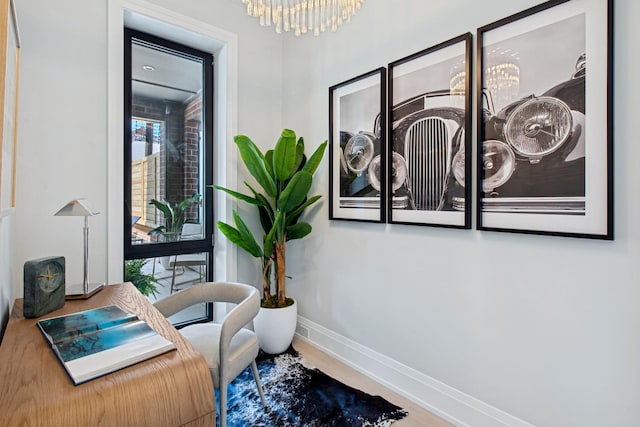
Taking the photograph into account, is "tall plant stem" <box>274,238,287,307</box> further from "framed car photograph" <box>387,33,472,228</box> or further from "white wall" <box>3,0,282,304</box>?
"white wall" <box>3,0,282,304</box>

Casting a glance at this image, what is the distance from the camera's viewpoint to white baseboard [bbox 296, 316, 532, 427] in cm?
164

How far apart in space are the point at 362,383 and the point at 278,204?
137 centimetres

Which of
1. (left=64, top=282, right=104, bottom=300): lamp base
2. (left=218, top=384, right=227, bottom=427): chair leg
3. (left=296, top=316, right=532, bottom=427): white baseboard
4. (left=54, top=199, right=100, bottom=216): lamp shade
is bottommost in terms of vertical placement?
(left=296, top=316, right=532, bottom=427): white baseboard

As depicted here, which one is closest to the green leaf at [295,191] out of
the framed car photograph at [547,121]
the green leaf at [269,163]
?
the green leaf at [269,163]

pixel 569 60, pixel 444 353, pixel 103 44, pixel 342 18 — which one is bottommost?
pixel 444 353

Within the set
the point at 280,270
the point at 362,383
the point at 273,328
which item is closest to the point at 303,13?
the point at 280,270

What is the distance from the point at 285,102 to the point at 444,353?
2.41 m

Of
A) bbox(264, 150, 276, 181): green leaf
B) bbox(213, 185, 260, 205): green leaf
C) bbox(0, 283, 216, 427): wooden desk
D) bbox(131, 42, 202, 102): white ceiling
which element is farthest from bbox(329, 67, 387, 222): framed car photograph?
bbox(0, 283, 216, 427): wooden desk

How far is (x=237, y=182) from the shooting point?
2.75 meters

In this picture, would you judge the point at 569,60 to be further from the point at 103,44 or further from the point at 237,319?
the point at 103,44

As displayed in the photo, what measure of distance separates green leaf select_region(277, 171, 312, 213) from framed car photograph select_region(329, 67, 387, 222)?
9.9 inches

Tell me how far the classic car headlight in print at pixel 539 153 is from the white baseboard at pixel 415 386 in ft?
3.38

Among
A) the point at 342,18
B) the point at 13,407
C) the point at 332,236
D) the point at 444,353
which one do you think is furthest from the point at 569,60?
the point at 13,407

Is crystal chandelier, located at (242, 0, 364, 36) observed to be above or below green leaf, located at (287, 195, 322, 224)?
above
